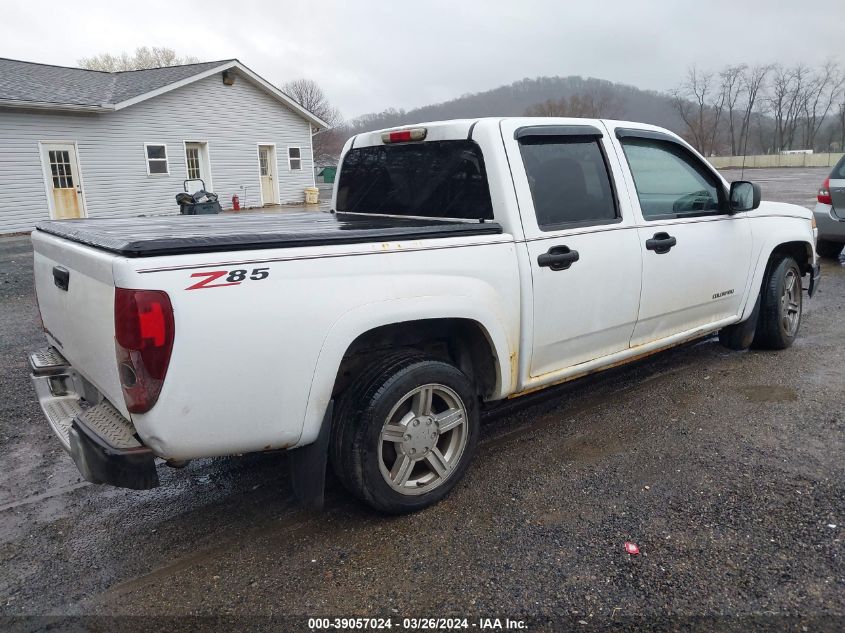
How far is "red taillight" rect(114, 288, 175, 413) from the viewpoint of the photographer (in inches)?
91.9

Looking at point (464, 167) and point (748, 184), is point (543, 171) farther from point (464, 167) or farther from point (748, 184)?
point (748, 184)

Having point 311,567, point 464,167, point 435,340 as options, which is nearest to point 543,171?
point 464,167

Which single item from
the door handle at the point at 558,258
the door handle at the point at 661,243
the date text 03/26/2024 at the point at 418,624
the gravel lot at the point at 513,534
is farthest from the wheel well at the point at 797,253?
the date text 03/26/2024 at the point at 418,624

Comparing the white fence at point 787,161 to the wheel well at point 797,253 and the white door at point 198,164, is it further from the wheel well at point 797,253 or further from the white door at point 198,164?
the wheel well at point 797,253

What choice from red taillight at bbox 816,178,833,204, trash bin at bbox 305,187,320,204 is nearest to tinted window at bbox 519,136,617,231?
red taillight at bbox 816,178,833,204

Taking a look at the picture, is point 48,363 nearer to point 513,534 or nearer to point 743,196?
point 513,534

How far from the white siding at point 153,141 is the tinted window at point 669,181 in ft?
62.2

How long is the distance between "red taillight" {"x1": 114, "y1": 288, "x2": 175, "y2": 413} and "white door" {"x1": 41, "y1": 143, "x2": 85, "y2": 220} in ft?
63.4

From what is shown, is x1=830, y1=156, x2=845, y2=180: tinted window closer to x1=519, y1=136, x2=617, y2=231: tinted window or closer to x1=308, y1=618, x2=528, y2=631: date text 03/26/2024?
x1=519, y1=136, x2=617, y2=231: tinted window

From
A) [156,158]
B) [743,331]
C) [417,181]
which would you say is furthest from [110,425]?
[156,158]

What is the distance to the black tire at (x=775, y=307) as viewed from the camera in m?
5.29

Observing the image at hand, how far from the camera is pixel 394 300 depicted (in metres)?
2.93

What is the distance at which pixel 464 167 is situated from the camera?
3.66 meters

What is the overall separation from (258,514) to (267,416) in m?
0.90
